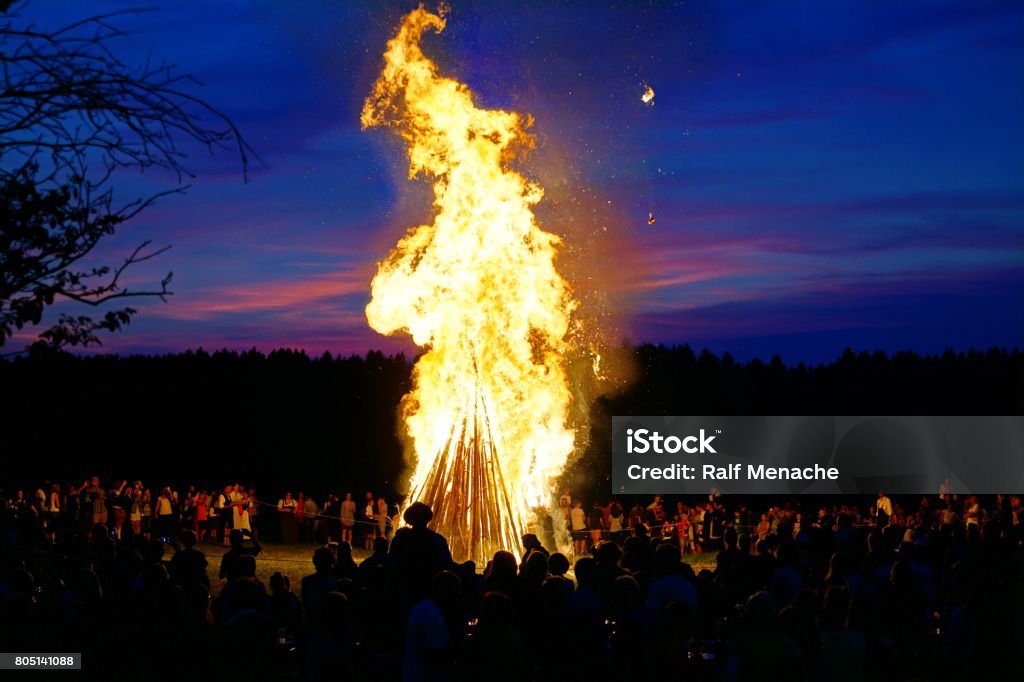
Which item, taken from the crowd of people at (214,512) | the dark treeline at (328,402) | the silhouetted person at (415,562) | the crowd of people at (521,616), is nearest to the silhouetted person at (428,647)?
the crowd of people at (521,616)

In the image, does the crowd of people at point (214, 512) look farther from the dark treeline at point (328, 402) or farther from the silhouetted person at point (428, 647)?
the silhouetted person at point (428, 647)

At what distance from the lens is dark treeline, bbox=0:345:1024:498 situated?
120 ft

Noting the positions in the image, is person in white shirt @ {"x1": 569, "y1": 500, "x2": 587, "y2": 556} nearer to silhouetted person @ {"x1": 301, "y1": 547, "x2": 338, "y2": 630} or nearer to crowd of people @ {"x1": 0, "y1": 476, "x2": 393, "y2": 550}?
crowd of people @ {"x1": 0, "y1": 476, "x2": 393, "y2": 550}

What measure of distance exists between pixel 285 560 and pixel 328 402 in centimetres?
1491

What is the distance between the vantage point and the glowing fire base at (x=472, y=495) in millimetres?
17016

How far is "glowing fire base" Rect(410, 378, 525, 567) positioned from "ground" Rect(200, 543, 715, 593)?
11.9 feet

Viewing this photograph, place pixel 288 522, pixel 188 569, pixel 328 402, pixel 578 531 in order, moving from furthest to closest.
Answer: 1. pixel 328 402
2. pixel 288 522
3. pixel 578 531
4. pixel 188 569

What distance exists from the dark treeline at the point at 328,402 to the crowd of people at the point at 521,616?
24604 millimetres

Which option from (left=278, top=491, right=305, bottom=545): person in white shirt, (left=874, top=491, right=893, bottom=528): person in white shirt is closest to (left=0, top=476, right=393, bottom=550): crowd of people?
(left=278, top=491, right=305, bottom=545): person in white shirt

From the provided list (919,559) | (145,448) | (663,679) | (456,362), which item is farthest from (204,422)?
(663,679)

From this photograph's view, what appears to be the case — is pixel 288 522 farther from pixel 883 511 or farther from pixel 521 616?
pixel 521 616

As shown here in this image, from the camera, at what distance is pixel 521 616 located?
28.7 feet

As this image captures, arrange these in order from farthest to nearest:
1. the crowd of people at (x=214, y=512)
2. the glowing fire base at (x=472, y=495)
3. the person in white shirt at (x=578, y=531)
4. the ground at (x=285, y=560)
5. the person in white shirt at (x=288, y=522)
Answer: the person in white shirt at (x=288, y=522) → the crowd of people at (x=214, y=512) → the person in white shirt at (x=578, y=531) → the ground at (x=285, y=560) → the glowing fire base at (x=472, y=495)

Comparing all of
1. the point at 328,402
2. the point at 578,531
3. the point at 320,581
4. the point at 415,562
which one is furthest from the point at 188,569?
the point at 328,402
